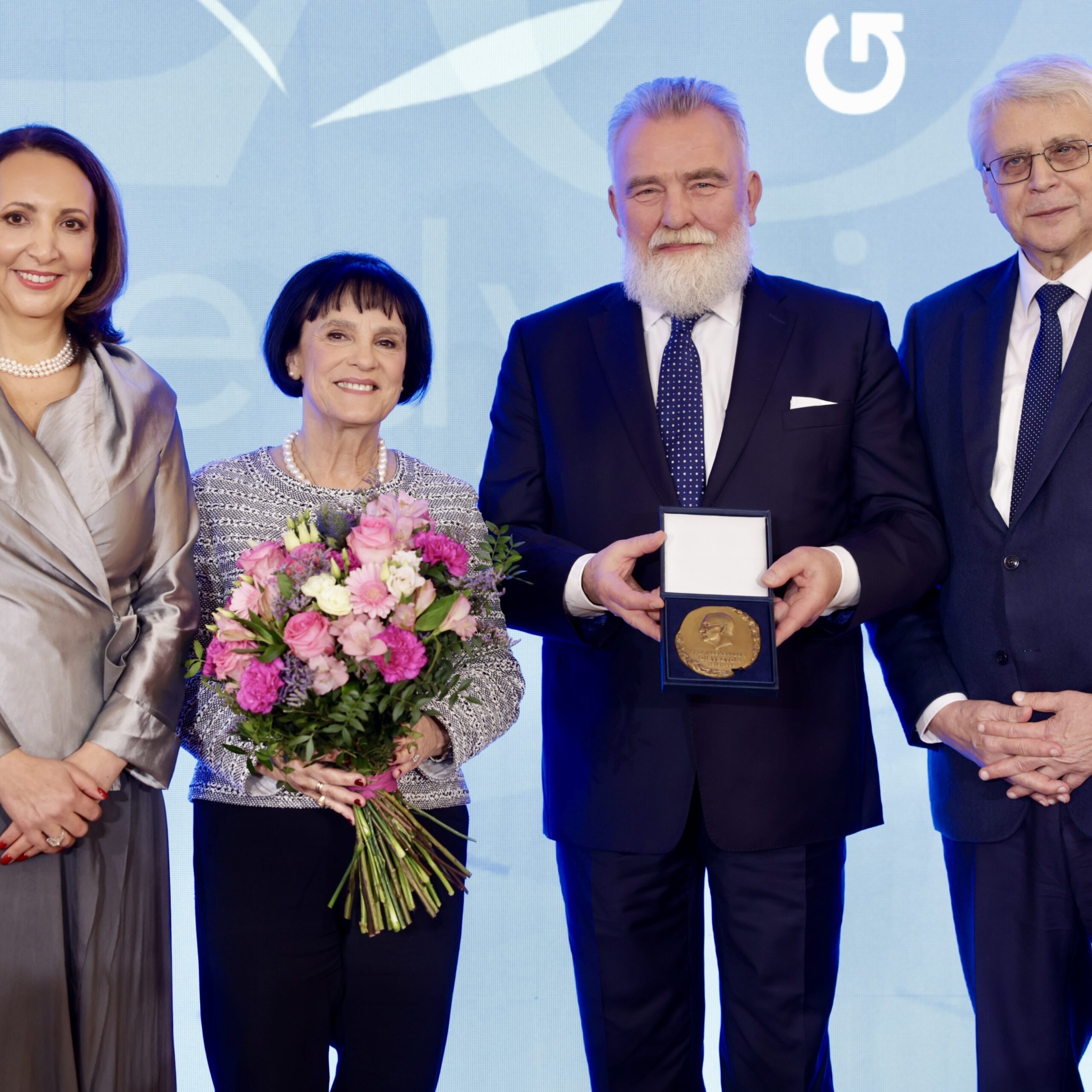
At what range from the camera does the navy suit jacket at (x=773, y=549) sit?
2350 mm

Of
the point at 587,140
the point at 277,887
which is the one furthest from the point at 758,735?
the point at 587,140

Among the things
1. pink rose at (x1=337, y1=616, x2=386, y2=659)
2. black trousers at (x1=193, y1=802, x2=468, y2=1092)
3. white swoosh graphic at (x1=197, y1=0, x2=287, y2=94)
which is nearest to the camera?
pink rose at (x1=337, y1=616, x2=386, y2=659)

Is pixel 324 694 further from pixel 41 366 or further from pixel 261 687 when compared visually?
pixel 41 366

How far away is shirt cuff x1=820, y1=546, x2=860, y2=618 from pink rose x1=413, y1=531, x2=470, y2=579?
71cm

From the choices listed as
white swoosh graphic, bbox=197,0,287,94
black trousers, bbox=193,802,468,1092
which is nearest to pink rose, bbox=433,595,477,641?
black trousers, bbox=193,802,468,1092

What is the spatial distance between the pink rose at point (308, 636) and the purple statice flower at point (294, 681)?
0.07ft

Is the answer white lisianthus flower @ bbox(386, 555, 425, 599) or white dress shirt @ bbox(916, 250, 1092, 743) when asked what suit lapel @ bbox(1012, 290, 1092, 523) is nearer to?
white dress shirt @ bbox(916, 250, 1092, 743)

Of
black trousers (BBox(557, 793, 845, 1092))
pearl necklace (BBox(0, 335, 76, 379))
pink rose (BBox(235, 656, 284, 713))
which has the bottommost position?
black trousers (BBox(557, 793, 845, 1092))

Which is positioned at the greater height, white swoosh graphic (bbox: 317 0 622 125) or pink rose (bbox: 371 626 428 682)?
white swoosh graphic (bbox: 317 0 622 125)

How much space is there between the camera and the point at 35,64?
3.39 m

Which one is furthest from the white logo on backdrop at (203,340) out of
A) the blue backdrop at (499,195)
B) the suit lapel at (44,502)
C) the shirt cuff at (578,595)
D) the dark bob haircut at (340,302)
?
the shirt cuff at (578,595)

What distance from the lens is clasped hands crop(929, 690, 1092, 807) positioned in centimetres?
222

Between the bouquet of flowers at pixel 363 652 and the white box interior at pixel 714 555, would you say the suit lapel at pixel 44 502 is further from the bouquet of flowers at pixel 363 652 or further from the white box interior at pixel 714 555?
the white box interior at pixel 714 555

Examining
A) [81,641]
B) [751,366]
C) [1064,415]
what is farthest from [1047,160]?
[81,641]
